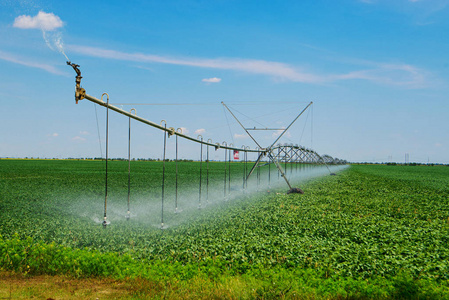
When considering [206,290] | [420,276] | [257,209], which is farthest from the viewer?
[257,209]

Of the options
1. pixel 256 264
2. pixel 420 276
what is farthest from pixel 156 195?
pixel 420 276

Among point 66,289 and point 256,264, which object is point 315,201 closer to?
point 256,264

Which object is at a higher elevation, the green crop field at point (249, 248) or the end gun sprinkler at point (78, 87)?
the end gun sprinkler at point (78, 87)

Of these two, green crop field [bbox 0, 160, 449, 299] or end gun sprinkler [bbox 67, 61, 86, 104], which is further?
end gun sprinkler [bbox 67, 61, 86, 104]

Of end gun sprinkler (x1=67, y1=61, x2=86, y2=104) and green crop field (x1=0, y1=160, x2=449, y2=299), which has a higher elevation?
end gun sprinkler (x1=67, y1=61, x2=86, y2=104)

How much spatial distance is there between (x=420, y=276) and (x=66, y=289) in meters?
9.58

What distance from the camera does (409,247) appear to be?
12.5 meters

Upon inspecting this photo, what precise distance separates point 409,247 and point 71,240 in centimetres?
1292

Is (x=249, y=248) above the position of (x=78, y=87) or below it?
below

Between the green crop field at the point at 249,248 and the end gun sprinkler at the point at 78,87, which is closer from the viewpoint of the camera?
the green crop field at the point at 249,248

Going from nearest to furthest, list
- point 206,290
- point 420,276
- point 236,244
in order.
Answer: point 206,290 → point 420,276 → point 236,244

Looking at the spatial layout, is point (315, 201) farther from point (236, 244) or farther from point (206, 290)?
point (206, 290)

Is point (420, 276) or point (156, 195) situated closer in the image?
point (420, 276)

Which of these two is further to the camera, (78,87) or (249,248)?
Answer: (249,248)
